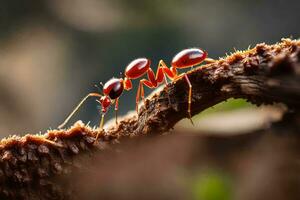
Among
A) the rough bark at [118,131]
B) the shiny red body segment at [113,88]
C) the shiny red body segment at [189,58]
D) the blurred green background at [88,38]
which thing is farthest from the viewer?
the blurred green background at [88,38]

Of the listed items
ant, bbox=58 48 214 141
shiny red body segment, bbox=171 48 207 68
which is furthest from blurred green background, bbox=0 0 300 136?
shiny red body segment, bbox=171 48 207 68

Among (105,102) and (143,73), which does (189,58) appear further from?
(105,102)

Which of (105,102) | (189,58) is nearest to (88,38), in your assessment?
(105,102)

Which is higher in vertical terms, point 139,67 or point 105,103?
point 139,67

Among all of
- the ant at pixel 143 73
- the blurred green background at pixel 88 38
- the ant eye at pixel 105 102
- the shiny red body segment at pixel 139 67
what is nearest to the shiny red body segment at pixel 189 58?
the ant at pixel 143 73

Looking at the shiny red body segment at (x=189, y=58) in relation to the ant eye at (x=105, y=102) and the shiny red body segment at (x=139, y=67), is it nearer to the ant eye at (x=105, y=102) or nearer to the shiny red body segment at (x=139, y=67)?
the shiny red body segment at (x=139, y=67)

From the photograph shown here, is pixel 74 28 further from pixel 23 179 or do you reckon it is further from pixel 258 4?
pixel 23 179
